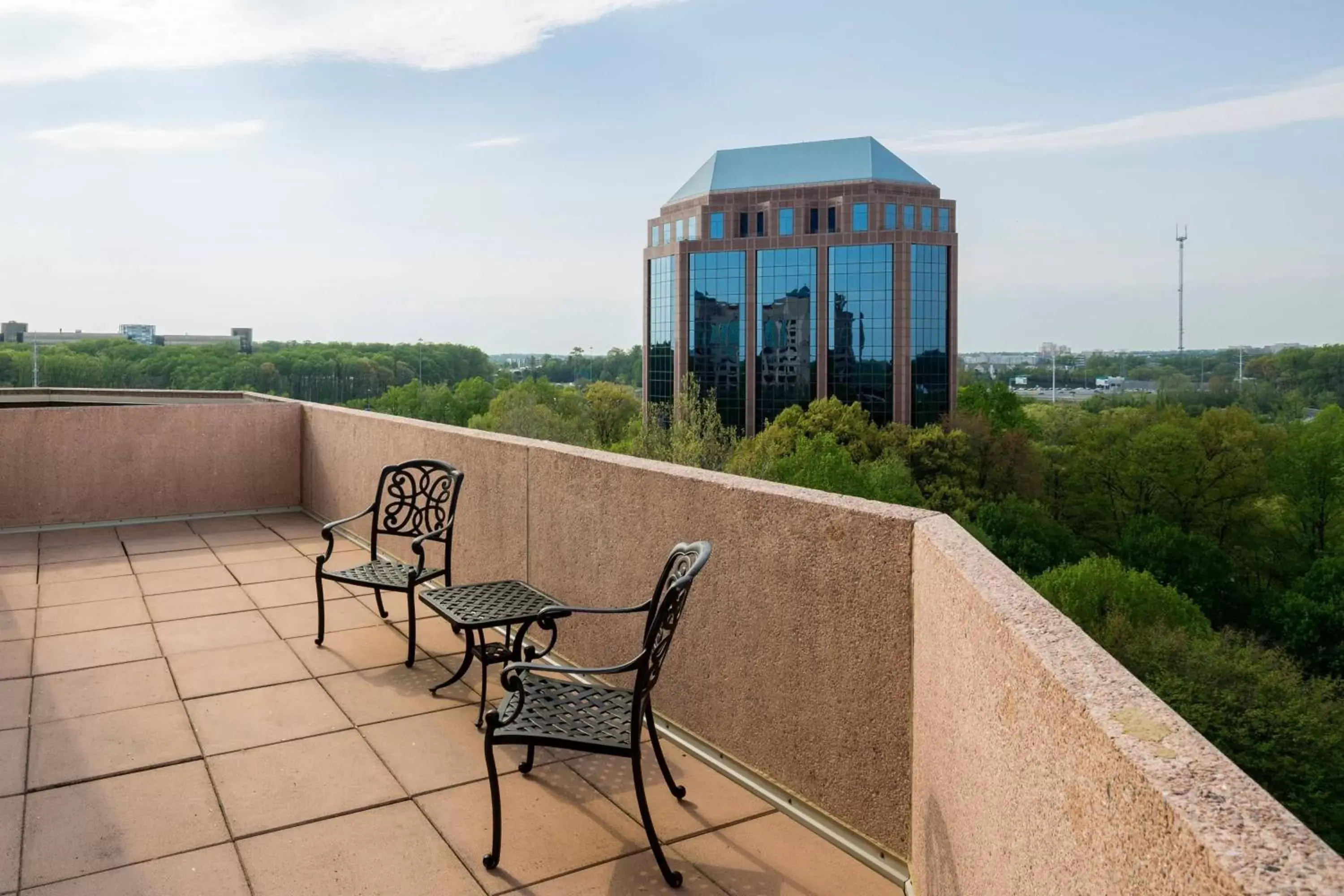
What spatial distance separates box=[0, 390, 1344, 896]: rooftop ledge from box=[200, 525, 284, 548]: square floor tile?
960mm

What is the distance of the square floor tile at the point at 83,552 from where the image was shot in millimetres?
7008

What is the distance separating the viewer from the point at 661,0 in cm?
2952

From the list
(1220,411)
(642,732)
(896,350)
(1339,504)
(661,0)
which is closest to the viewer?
(642,732)

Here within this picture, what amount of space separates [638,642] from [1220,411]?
6153 centimetres

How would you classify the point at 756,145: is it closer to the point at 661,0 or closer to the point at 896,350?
the point at 896,350

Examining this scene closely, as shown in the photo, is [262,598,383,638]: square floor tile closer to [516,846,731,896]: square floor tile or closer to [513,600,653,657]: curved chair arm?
[513,600,653,657]: curved chair arm

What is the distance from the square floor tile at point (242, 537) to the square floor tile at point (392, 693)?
11.2 ft

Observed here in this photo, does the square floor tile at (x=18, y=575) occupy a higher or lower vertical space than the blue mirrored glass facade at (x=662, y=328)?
lower

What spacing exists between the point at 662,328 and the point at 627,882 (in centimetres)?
7256

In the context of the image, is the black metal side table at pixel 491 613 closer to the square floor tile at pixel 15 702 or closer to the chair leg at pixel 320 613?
the chair leg at pixel 320 613

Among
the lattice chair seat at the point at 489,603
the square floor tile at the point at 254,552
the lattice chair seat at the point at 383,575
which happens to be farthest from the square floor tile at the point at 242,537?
the lattice chair seat at the point at 489,603

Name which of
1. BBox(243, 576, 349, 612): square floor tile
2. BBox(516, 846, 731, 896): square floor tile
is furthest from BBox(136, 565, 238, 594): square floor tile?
BBox(516, 846, 731, 896): square floor tile

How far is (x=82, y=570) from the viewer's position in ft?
21.8

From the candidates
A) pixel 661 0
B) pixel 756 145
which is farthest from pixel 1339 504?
pixel 756 145
